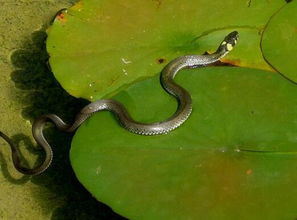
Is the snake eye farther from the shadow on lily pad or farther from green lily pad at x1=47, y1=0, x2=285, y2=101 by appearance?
the shadow on lily pad

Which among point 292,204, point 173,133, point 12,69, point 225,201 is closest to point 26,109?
point 12,69

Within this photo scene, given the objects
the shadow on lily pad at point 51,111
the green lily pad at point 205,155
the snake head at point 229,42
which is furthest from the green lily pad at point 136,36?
the shadow on lily pad at point 51,111

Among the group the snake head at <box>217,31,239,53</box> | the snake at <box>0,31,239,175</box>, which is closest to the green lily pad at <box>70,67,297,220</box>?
the snake at <box>0,31,239,175</box>

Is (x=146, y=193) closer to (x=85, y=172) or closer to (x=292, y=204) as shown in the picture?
(x=85, y=172)

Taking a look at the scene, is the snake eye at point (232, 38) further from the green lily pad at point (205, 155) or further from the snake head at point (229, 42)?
the green lily pad at point (205, 155)

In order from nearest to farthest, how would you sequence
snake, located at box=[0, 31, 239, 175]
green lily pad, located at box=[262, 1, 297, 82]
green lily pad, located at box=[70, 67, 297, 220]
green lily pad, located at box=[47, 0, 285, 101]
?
green lily pad, located at box=[70, 67, 297, 220], snake, located at box=[0, 31, 239, 175], green lily pad, located at box=[262, 1, 297, 82], green lily pad, located at box=[47, 0, 285, 101]

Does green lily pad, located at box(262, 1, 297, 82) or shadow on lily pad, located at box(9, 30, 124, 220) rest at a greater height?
green lily pad, located at box(262, 1, 297, 82)

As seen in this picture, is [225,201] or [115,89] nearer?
[225,201]
